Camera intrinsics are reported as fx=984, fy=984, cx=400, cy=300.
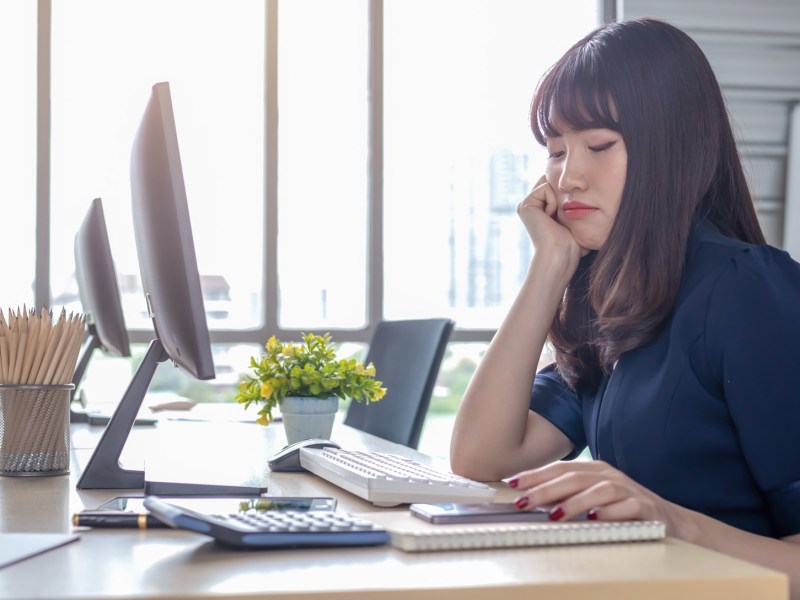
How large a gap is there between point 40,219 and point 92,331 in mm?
1458

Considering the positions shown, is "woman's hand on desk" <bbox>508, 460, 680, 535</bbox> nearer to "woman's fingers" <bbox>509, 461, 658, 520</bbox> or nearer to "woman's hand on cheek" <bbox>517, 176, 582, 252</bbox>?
"woman's fingers" <bbox>509, 461, 658, 520</bbox>

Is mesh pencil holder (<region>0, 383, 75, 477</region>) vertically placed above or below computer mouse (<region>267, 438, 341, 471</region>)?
above

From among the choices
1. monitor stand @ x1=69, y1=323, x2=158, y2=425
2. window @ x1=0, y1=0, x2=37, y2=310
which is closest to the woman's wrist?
monitor stand @ x1=69, y1=323, x2=158, y2=425

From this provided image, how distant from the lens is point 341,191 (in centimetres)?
421

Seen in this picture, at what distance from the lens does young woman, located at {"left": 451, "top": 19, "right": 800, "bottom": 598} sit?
44.3 inches

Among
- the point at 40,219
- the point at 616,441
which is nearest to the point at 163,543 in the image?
the point at 616,441

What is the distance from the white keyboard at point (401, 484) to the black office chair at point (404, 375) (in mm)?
1019

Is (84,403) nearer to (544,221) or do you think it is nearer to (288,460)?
(288,460)

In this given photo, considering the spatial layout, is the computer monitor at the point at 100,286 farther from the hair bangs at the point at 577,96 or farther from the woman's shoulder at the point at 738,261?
the woman's shoulder at the point at 738,261

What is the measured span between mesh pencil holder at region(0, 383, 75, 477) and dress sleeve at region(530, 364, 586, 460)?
0.73 meters

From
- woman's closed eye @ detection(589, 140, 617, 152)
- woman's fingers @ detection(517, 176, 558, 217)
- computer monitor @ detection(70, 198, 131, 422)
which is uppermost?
woman's closed eye @ detection(589, 140, 617, 152)

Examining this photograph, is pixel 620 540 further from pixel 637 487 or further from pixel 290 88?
pixel 290 88

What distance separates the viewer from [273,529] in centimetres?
78

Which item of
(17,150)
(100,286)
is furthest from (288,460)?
(17,150)
